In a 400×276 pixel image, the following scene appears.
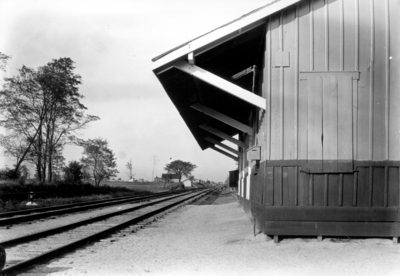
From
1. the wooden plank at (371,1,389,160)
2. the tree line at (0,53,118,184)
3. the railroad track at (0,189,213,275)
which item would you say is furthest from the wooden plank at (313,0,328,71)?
the tree line at (0,53,118,184)

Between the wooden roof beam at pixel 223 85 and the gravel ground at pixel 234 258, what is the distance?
261 cm

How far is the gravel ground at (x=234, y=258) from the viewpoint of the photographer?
552 cm

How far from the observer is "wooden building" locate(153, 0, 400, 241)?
7.12m

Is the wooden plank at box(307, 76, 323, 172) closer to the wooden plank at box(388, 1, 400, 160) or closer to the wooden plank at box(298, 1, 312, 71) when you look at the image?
the wooden plank at box(298, 1, 312, 71)

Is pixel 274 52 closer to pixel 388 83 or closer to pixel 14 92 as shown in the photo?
pixel 388 83

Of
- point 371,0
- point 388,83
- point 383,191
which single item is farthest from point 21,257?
point 371,0

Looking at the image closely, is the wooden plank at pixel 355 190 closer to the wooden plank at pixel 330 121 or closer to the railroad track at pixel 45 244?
the wooden plank at pixel 330 121

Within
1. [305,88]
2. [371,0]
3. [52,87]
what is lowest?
[305,88]

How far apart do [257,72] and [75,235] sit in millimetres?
6141

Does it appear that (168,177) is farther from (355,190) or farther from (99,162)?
(355,190)

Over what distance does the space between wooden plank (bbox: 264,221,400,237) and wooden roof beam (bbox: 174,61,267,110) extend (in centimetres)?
220

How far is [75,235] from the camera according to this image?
962 centimetres

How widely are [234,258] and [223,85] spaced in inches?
131

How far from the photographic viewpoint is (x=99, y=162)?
4922 cm
